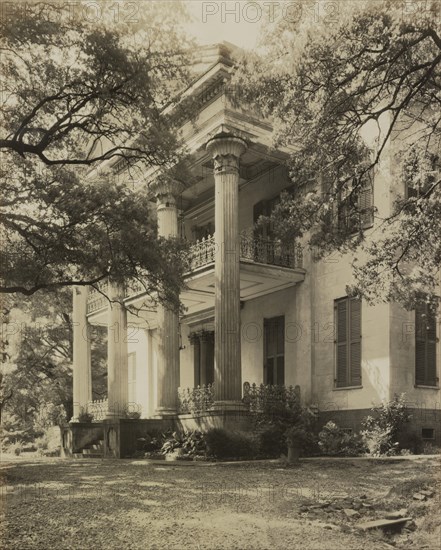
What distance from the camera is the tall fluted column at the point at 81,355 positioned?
991 inches

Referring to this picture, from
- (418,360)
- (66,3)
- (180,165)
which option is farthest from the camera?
(418,360)

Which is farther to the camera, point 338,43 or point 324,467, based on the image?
point 324,467

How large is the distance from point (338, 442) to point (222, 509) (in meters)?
8.67

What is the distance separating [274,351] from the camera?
804 inches

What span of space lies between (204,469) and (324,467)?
2.41 metres

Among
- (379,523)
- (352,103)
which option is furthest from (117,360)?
(379,523)

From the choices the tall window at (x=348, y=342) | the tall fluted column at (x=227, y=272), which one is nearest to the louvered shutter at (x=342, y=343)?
the tall window at (x=348, y=342)

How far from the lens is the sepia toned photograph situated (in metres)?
8.16

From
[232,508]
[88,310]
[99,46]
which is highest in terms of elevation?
[99,46]

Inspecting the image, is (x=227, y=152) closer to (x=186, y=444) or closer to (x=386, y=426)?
(x=186, y=444)

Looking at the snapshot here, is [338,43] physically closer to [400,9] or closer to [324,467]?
[400,9]

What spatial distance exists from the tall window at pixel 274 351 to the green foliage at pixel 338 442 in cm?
360

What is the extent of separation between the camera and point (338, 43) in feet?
31.2

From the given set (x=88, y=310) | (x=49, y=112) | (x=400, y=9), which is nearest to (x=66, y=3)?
(x=49, y=112)
